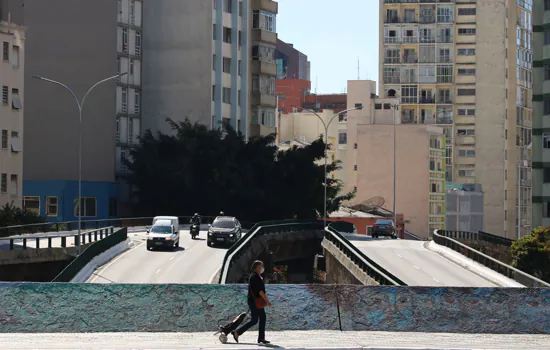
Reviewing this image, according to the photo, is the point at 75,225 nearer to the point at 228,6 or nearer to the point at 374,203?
the point at 228,6

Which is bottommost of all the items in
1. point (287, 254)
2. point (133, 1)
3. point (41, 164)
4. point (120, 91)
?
point (287, 254)

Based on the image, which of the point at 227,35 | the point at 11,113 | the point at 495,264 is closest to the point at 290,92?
the point at 227,35

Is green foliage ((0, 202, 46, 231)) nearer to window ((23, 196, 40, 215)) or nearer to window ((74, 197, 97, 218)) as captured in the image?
window ((23, 196, 40, 215))

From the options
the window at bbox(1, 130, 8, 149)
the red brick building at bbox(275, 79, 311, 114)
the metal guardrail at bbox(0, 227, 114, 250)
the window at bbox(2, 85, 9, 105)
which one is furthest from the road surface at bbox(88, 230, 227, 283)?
the red brick building at bbox(275, 79, 311, 114)

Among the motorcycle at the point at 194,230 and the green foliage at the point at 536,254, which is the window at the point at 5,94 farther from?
the green foliage at the point at 536,254

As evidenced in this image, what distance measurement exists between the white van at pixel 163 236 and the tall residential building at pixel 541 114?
1050 inches

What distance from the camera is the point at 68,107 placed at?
99.8m

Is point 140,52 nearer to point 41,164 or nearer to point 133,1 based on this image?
point 133,1

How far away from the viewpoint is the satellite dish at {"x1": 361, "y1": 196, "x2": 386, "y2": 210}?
135875 millimetres

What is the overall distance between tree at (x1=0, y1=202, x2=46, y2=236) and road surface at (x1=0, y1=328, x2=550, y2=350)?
50.6 m

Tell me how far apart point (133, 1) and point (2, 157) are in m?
30.2

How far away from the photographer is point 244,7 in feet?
387

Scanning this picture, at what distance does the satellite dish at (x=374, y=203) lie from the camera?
136 metres

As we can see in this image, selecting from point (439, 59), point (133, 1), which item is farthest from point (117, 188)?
point (439, 59)
